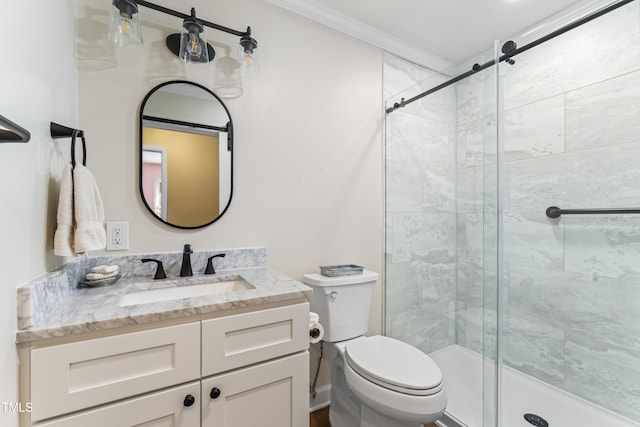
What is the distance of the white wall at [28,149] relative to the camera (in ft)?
2.25

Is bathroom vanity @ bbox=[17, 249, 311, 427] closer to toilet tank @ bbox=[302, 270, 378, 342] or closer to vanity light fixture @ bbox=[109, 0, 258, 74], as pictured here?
toilet tank @ bbox=[302, 270, 378, 342]

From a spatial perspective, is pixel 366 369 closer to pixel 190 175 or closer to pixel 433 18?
pixel 190 175

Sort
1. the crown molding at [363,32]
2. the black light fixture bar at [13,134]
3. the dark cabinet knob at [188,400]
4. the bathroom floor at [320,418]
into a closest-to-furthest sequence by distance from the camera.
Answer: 1. the black light fixture bar at [13,134]
2. the dark cabinet knob at [188,400]
3. the bathroom floor at [320,418]
4. the crown molding at [363,32]

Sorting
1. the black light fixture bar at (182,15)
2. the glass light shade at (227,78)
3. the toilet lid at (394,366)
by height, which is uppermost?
the black light fixture bar at (182,15)

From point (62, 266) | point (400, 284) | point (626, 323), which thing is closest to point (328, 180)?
point (400, 284)

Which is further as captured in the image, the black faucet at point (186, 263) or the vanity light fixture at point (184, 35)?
the black faucet at point (186, 263)

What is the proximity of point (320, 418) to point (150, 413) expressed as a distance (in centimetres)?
110

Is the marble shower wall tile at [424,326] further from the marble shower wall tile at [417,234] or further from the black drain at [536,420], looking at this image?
the black drain at [536,420]

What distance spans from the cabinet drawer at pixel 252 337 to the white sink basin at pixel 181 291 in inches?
7.1

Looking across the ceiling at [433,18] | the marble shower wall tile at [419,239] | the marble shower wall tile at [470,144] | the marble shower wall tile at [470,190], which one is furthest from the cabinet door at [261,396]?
the ceiling at [433,18]

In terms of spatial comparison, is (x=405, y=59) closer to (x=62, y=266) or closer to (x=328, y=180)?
(x=328, y=180)

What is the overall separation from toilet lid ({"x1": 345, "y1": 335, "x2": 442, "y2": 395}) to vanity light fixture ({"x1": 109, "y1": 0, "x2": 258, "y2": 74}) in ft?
5.04

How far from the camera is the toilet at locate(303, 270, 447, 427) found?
3.74 ft

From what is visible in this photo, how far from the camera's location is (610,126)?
156cm
